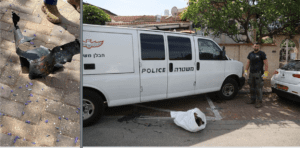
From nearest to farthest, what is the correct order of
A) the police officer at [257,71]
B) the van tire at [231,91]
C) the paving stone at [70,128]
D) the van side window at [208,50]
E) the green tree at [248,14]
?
the paving stone at [70,128] → the van side window at [208,50] → the police officer at [257,71] → the van tire at [231,91] → the green tree at [248,14]

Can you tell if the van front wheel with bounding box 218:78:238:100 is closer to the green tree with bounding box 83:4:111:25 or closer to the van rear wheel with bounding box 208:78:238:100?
the van rear wheel with bounding box 208:78:238:100

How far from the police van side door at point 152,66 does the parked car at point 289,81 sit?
10.2 ft

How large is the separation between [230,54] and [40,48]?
7.99 metres

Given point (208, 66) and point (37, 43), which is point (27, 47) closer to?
point (37, 43)

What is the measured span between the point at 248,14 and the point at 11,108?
741 cm

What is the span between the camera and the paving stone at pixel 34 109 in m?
2.32

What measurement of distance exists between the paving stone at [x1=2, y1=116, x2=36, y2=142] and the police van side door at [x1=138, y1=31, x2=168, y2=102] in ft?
6.36

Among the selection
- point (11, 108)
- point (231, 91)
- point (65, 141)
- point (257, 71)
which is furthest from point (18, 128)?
point (257, 71)

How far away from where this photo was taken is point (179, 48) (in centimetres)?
396

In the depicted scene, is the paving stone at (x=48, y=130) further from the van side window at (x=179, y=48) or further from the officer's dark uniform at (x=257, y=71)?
the officer's dark uniform at (x=257, y=71)

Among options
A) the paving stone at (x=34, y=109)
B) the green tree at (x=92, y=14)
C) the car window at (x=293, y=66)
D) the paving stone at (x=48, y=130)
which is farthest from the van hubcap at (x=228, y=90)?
the paving stone at (x=34, y=109)

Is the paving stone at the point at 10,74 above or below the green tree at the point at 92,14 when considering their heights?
below

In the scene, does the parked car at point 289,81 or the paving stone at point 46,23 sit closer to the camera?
the paving stone at point 46,23

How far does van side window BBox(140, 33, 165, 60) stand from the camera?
11.6 ft
